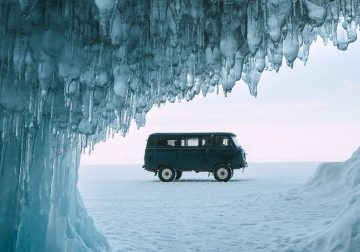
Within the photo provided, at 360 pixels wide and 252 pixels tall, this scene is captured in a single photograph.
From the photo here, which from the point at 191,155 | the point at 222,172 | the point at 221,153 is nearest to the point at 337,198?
the point at 221,153

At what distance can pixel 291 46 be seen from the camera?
3840 millimetres

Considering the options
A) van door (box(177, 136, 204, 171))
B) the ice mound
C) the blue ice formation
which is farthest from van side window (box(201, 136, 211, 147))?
the blue ice formation

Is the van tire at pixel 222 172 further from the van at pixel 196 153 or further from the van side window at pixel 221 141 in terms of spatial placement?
the van side window at pixel 221 141

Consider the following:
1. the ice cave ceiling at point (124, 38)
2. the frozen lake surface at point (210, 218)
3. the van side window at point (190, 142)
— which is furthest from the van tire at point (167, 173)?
the ice cave ceiling at point (124, 38)

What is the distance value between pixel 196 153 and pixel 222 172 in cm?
151

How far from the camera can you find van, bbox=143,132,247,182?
61.4ft

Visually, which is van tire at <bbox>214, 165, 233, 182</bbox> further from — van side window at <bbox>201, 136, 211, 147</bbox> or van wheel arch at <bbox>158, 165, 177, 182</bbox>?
van wheel arch at <bbox>158, 165, 177, 182</bbox>

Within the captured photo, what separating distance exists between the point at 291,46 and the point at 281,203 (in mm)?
9803

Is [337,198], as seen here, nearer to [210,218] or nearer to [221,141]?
[210,218]

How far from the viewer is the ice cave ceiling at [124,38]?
3.20 m

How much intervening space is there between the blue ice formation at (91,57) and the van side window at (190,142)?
39.6ft

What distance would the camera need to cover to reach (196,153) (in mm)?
18844

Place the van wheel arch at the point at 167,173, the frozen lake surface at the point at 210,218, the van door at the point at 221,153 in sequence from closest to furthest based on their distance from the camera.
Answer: the frozen lake surface at the point at 210,218
the van door at the point at 221,153
the van wheel arch at the point at 167,173

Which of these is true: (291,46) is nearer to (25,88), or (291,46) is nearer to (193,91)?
(25,88)
